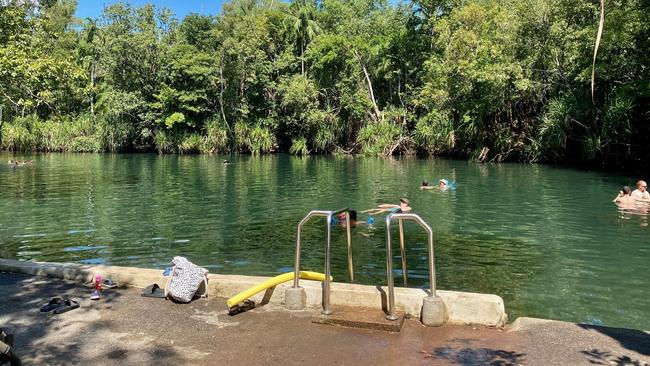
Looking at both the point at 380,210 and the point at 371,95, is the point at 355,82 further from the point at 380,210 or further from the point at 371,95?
the point at 380,210

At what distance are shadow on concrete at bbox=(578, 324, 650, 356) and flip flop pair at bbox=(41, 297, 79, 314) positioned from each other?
579 centimetres

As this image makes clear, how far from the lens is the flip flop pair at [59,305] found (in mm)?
6252

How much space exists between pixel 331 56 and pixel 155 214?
117ft

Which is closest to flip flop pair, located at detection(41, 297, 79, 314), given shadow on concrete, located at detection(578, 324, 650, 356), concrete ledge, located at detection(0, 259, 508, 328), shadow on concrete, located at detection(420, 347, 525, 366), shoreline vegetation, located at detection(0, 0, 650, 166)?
concrete ledge, located at detection(0, 259, 508, 328)

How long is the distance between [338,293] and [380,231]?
9060 millimetres

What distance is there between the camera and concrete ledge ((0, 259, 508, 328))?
5.73 meters

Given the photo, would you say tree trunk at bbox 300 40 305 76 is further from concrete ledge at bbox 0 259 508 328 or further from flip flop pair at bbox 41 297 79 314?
flip flop pair at bbox 41 297 79 314

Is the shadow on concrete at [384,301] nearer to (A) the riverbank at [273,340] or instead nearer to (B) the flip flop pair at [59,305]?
(A) the riverbank at [273,340]

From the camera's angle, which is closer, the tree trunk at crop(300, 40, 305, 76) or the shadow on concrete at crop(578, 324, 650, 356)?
the shadow on concrete at crop(578, 324, 650, 356)

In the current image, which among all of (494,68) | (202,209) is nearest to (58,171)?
(202,209)

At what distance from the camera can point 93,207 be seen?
794 inches

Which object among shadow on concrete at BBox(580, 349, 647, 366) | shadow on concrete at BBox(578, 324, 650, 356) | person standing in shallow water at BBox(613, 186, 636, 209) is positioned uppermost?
person standing in shallow water at BBox(613, 186, 636, 209)

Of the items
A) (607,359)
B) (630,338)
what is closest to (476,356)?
(607,359)

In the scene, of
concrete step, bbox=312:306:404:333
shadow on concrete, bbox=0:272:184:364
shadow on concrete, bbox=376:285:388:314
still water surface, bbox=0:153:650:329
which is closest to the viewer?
shadow on concrete, bbox=0:272:184:364
